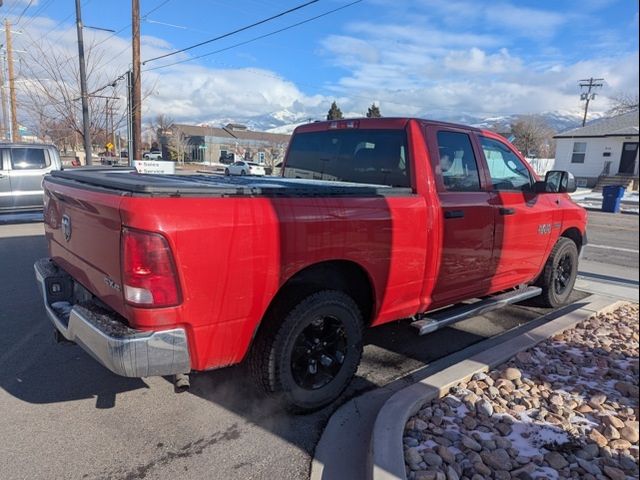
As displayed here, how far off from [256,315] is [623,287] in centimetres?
611

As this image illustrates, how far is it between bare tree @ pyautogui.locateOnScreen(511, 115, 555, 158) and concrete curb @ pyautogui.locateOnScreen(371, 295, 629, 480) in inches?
1987

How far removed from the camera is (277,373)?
2896 mm

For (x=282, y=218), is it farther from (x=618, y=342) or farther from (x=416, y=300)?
(x=618, y=342)

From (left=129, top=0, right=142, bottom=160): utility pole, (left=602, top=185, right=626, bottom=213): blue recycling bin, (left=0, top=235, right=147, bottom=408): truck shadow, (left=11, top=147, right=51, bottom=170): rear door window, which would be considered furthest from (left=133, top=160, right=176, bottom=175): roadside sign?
(left=602, top=185, right=626, bottom=213): blue recycling bin

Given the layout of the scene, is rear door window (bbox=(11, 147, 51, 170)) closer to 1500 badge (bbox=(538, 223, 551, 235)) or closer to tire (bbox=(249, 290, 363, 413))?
tire (bbox=(249, 290, 363, 413))

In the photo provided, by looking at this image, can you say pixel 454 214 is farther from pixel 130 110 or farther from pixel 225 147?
pixel 225 147

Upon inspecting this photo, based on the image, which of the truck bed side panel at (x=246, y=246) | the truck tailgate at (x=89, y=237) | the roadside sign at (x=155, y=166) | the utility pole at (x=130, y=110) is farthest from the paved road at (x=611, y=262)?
the utility pole at (x=130, y=110)

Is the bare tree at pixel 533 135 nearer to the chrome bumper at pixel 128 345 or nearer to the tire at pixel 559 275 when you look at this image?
the tire at pixel 559 275

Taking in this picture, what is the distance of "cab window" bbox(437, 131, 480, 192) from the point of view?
3.89 meters

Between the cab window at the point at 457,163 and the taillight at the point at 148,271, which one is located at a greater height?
the cab window at the point at 457,163

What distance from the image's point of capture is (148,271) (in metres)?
2.33

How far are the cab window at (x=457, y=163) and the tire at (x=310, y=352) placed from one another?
143 centimetres

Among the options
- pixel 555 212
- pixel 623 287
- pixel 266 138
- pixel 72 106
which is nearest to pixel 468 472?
pixel 555 212

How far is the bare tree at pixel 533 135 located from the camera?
170ft
